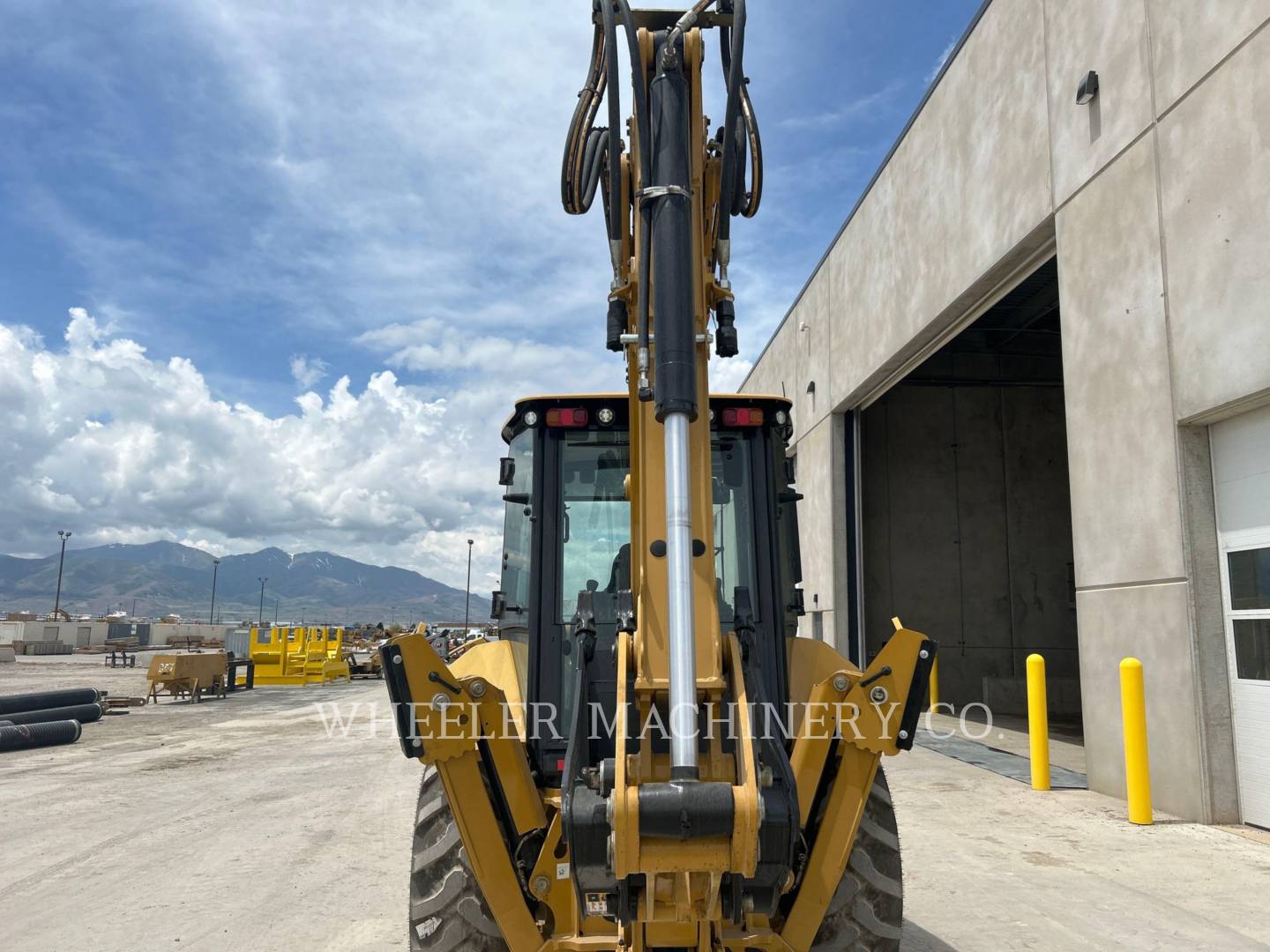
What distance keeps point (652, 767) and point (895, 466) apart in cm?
1647

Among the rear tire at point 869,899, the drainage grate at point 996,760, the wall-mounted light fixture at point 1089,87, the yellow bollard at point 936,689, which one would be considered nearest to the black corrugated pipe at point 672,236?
the rear tire at point 869,899

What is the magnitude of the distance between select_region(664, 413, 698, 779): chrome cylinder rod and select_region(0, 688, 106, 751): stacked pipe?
44.3 feet

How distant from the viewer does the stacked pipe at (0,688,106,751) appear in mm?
12828

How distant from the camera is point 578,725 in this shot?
3.12 metres

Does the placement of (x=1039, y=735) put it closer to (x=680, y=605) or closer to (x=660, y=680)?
(x=660, y=680)

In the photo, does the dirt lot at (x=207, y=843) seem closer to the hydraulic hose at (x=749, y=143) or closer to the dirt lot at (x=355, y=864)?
the dirt lot at (x=355, y=864)

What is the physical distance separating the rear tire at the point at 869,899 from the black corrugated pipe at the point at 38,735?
13.2 metres

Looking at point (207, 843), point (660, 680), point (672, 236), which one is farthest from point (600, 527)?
point (207, 843)

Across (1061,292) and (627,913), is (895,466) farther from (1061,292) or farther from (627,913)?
(627,913)

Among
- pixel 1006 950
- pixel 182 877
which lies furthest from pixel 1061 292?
pixel 182 877

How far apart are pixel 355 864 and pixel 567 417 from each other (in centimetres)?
408

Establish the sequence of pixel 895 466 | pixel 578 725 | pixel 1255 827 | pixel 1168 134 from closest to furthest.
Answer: pixel 578 725, pixel 1255 827, pixel 1168 134, pixel 895 466

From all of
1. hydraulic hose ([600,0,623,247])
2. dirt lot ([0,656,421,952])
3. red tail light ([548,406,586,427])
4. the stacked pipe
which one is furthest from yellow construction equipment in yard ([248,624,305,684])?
hydraulic hose ([600,0,623,247])

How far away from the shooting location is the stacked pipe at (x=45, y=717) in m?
12.8
